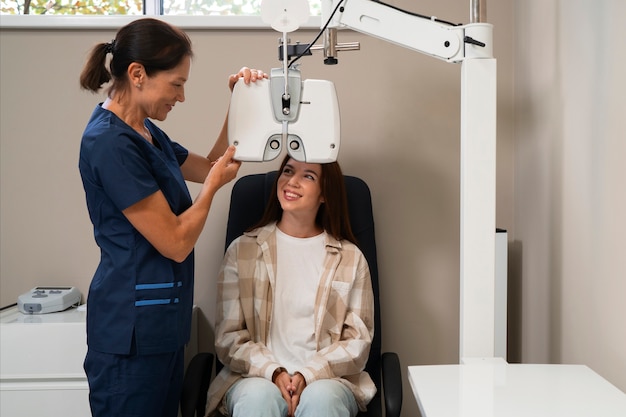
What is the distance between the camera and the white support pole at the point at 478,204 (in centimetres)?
165

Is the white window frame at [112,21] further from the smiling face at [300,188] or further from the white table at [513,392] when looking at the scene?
the white table at [513,392]

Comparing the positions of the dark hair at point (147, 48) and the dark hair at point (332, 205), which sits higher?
the dark hair at point (147, 48)

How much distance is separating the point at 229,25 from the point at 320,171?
2.12 feet

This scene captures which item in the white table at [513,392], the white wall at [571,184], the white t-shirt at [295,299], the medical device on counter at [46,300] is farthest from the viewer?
the medical device on counter at [46,300]

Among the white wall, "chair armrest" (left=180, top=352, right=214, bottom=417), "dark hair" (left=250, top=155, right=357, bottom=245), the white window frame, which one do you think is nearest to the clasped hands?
"chair armrest" (left=180, top=352, right=214, bottom=417)

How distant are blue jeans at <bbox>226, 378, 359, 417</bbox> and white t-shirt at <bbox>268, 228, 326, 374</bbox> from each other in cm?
16

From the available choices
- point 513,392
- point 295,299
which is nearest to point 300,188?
point 295,299

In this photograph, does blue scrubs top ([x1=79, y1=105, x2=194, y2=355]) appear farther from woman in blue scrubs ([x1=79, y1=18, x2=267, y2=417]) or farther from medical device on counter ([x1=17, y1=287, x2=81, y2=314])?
medical device on counter ([x1=17, y1=287, x2=81, y2=314])

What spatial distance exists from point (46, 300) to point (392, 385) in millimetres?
1184

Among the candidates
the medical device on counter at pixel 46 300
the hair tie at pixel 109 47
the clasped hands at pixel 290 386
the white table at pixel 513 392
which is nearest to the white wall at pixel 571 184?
the white table at pixel 513 392

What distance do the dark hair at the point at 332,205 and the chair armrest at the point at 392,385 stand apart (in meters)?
0.42

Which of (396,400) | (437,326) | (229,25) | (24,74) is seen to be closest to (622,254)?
(396,400)

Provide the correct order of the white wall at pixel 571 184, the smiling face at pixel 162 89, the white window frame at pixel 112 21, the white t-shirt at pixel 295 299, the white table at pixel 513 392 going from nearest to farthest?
1. the white table at pixel 513 392
2. the white wall at pixel 571 184
3. the smiling face at pixel 162 89
4. the white t-shirt at pixel 295 299
5. the white window frame at pixel 112 21

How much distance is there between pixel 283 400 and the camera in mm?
1822
